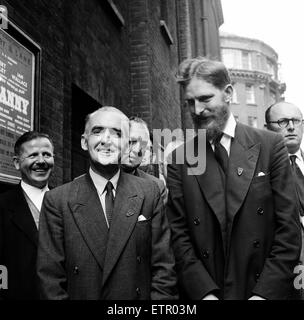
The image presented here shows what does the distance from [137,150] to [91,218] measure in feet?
4.29

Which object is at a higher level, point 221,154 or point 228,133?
point 228,133

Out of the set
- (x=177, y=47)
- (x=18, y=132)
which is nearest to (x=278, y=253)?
(x=18, y=132)

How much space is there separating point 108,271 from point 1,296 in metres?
0.88

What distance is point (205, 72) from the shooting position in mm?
2361

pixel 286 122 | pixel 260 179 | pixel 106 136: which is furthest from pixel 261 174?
pixel 286 122

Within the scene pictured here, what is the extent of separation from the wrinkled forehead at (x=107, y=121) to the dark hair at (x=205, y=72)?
0.41 metres

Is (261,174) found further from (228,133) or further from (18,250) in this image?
(18,250)

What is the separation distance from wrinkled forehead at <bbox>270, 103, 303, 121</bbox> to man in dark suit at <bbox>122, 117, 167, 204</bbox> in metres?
0.99

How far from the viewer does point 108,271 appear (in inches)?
86.7

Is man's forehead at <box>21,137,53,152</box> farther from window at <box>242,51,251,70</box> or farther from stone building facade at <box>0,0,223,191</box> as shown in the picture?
window at <box>242,51,251,70</box>

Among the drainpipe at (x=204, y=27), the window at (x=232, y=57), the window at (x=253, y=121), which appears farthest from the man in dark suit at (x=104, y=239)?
the window at (x=232, y=57)

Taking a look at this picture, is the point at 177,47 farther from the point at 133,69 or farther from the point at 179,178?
the point at 179,178

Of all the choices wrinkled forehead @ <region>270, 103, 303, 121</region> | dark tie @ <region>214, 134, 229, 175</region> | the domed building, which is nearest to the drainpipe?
wrinkled forehead @ <region>270, 103, 303, 121</region>
